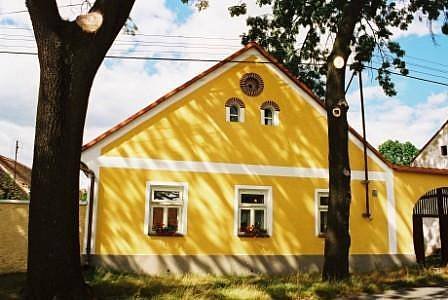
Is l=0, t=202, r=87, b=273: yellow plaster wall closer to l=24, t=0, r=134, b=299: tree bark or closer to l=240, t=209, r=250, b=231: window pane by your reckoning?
l=240, t=209, r=250, b=231: window pane

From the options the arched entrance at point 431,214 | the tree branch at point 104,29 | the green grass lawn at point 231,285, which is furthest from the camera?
the arched entrance at point 431,214

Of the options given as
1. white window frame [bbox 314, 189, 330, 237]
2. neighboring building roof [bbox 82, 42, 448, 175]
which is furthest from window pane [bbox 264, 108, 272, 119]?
white window frame [bbox 314, 189, 330, 237]

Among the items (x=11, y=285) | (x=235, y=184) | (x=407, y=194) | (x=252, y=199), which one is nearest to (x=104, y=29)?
(x=11, y=285)

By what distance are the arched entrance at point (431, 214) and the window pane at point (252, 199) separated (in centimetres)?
588

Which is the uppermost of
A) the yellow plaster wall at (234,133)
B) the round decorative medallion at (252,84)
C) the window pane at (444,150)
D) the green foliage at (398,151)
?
the green foliage at (398,151)

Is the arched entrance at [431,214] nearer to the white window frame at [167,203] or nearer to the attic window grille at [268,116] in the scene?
the attic window grille at [268,116]

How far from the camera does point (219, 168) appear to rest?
13.1m

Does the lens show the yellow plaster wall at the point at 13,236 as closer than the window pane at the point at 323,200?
Yes

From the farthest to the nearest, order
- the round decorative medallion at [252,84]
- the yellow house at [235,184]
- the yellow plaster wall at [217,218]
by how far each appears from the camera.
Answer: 1. the round decorative medallion at [252,84]
2. the yellow house at [235,184]
3. the yellow plaster wall at [217,218]

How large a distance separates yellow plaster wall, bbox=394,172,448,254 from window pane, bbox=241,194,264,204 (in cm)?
446

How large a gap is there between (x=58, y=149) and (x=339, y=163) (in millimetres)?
6837

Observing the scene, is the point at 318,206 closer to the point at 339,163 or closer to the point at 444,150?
the point at 339,163

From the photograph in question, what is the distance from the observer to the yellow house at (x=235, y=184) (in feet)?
40.5

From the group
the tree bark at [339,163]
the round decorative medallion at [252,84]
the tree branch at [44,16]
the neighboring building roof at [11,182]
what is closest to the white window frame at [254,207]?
the tree bark at [339,163]
